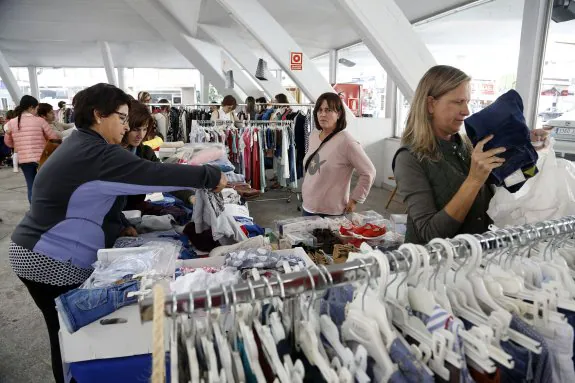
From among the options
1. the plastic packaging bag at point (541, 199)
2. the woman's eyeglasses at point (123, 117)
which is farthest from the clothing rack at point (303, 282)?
the woman's eyeglasses at point (123, 117)

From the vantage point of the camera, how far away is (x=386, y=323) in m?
0.86

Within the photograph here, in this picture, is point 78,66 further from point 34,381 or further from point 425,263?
point 425,263

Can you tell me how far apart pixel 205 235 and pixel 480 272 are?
56.6 inches

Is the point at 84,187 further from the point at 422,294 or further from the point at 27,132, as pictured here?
the point at 27,132

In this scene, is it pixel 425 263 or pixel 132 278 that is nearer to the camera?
pixel 425 263

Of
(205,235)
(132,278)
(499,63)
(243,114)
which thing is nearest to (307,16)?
(243,114)

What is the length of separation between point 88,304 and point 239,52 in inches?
350

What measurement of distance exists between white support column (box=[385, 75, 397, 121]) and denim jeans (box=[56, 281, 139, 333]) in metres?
7.67

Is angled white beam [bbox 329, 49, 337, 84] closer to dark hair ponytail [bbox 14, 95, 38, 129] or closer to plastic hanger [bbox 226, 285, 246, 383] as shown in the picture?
dark hair ponytail [bbox 14, 95, 38, 129]

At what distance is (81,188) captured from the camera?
1635 millimetres

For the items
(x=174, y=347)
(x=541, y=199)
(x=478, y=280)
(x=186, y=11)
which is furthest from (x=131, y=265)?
(x=186, y=11)

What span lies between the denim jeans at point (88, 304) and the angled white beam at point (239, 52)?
840 cm

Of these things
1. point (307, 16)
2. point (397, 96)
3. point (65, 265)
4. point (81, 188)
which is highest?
point (307, 16)

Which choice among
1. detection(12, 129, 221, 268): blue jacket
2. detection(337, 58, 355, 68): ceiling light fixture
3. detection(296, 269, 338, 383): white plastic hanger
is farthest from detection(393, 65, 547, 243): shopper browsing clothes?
detection(337, 58, 355, 68): ceiling light fixture
